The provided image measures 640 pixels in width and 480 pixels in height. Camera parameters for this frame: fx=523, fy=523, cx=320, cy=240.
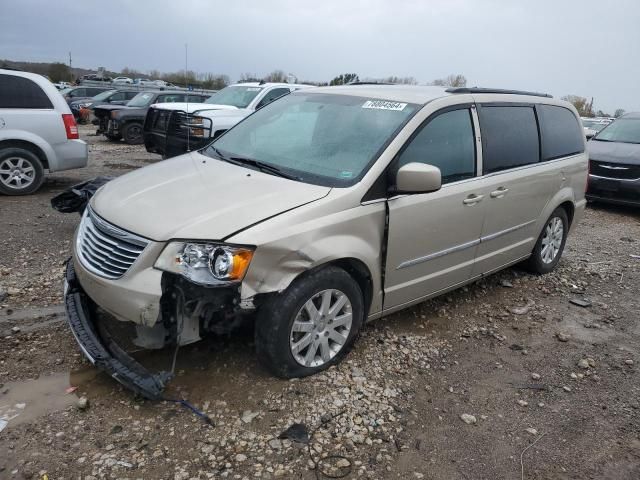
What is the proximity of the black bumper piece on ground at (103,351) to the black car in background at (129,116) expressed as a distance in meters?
11.7

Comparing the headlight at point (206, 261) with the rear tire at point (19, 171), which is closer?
the headlight at point (206, 261)

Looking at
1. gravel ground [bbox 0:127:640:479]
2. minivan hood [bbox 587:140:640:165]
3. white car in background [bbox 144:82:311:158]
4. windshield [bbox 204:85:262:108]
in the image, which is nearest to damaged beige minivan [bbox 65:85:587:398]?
gravel ground [bbox 0:127:640:479]

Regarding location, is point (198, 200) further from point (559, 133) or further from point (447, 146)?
point (559, 133)

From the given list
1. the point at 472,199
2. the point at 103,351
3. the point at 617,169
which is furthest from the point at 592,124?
the point at 103,351

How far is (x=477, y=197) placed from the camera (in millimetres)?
3934

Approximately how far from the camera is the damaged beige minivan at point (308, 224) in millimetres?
2760

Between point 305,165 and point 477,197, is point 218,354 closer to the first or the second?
point 305,165

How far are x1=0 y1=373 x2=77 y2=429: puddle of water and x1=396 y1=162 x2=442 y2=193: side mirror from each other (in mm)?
2271

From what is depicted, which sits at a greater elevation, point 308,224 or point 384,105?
point 384,105

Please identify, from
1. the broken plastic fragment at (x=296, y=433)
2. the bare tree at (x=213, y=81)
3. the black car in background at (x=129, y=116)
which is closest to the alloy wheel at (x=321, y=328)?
the broken plastic fragment at (x=296, y=433)

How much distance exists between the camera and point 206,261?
8.99 ft

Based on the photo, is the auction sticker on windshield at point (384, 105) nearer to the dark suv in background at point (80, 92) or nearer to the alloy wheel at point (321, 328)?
the alloy wheel at point (321, 328)

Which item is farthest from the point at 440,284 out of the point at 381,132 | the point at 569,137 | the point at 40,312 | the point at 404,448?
the point at 40,312

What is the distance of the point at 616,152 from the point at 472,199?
6.62m
